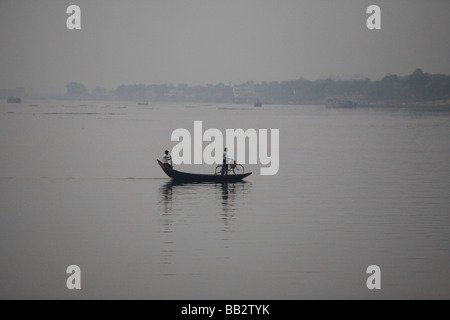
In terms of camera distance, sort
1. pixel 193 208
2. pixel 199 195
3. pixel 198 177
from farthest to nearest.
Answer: pixel 198 177 < pixel 199 195 < pixel 193 208

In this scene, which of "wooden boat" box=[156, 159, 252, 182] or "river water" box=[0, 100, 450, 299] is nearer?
"river water" box=[0, 100, 450, 299]

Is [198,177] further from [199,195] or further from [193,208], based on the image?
[193,208]

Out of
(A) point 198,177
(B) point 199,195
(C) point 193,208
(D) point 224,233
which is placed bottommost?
(D) point 224,233

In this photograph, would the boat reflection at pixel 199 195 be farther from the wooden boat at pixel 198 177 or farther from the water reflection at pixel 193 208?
the wooden boat at pixel 198 177

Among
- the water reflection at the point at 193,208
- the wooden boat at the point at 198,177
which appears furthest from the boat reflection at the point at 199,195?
the wooden boat at the point at 198,177

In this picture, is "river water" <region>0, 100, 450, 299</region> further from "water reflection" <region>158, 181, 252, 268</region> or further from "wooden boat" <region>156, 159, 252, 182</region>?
"wooden boat" <region>156, 159, 252, 182</region>

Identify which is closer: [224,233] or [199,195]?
[224,233]

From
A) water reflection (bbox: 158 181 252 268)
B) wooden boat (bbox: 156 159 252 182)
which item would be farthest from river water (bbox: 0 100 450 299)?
wooden boat (bbox: 156 159 252 182)

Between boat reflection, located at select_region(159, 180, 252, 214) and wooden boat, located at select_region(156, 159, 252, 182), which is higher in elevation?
wooden boat, located at select_region(156, 159, 252, 182)

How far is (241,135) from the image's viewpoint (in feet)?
272

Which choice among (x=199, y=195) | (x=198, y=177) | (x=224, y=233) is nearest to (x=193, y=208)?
(x=199, y=195)

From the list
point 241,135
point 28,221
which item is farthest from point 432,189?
point 241,135

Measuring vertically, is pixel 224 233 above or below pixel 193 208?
below
